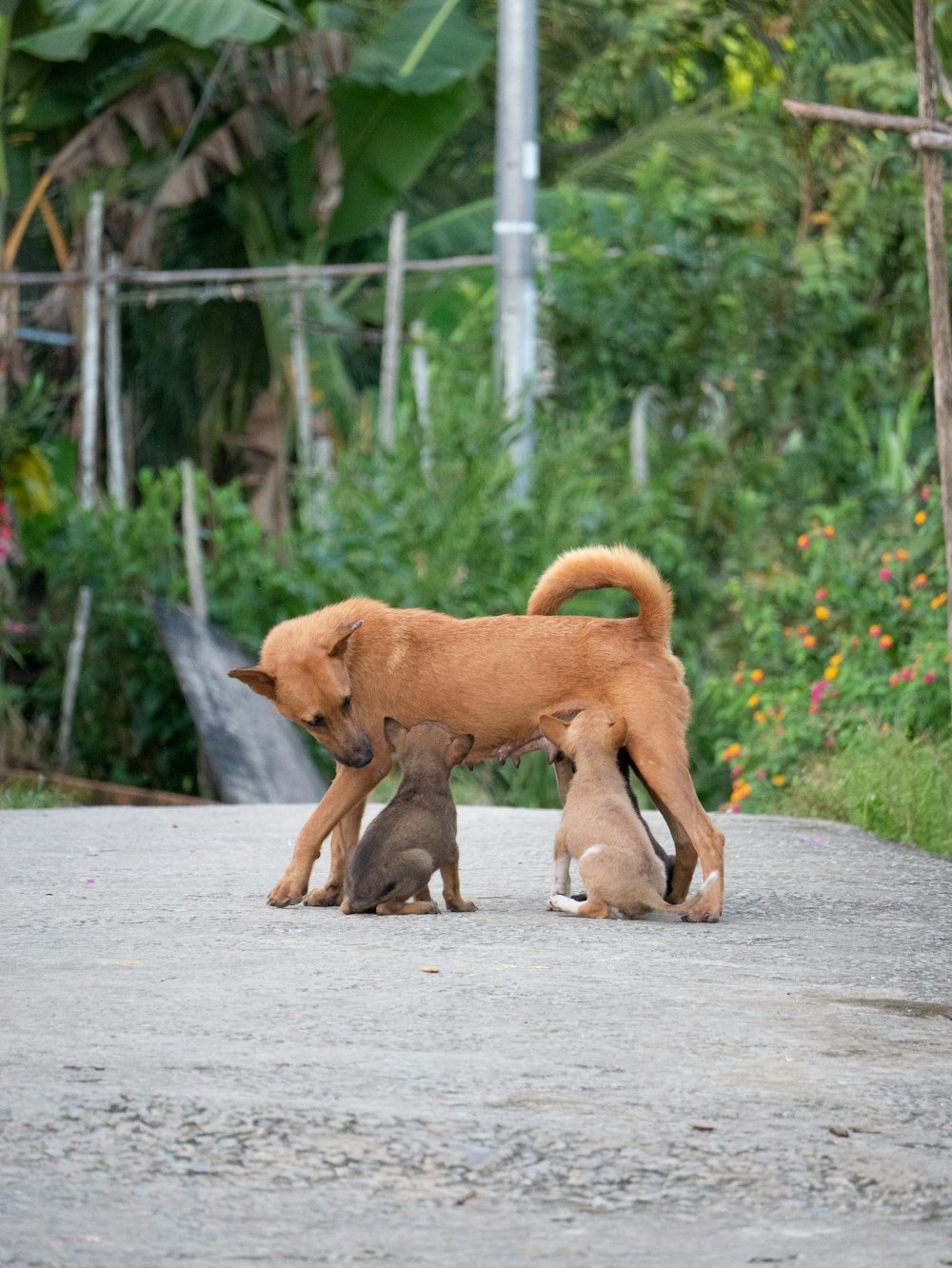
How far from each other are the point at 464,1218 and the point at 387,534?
9.54m

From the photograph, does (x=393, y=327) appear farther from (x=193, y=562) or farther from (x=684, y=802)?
(x=684, y=802)

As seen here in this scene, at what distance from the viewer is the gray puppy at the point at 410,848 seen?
6164 millimetres

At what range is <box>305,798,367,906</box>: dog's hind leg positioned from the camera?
21.6 feet

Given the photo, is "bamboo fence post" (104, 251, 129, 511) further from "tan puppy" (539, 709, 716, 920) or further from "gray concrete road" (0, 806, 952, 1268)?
"gray concrete road" (0, 806, 952, 1268)

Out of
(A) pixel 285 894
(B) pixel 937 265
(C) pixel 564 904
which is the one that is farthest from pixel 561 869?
(B) pixel 937 265

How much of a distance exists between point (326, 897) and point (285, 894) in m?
0.19

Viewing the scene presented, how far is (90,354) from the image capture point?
16281mm

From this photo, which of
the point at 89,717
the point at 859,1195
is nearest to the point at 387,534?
the point at 89,717

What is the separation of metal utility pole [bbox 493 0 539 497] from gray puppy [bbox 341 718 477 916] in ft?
23.9

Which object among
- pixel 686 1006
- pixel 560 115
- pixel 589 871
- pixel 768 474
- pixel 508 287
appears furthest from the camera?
pixel 560 115

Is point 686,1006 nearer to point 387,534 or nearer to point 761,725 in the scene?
point 761,725

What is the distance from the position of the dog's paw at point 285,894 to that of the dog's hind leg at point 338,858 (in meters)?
0.11

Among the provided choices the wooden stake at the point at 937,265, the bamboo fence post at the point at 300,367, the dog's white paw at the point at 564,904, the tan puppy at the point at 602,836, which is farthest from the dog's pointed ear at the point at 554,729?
the bamboo fence post at the point at 300,367

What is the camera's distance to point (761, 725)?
36.2 ft
